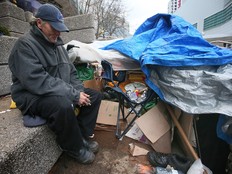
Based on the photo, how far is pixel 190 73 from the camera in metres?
1.72

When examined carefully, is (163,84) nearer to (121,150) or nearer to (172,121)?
(172,121)

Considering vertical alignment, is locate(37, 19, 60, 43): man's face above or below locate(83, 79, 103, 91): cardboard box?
above

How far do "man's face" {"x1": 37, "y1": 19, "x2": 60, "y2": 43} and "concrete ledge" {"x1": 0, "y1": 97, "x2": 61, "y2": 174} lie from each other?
2.60 feet

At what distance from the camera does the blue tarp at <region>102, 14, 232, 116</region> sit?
1.64 metres

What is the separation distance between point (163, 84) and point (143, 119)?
521 millimetres

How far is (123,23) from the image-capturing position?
2169 centimetres

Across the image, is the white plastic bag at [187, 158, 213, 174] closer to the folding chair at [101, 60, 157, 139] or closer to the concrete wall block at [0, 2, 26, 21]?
the folding chair at [101, 60, 157, 139]

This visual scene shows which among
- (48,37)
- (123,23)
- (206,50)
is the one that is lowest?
(206,50)

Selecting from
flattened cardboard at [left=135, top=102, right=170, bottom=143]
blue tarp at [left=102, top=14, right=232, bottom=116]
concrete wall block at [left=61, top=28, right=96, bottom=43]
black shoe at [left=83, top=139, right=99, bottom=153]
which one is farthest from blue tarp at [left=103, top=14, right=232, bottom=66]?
concrete wall block at [left=61, top=28, right=96, bottom=43]

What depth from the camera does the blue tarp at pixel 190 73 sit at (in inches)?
64.4

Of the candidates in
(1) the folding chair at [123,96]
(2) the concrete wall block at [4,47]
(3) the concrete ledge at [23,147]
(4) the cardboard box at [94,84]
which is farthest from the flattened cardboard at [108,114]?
(2) the concrete wall block at [4,47]

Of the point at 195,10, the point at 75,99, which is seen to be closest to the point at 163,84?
the point at 75,99

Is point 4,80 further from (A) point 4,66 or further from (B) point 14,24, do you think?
(B) point 14,24

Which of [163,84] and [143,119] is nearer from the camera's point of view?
[163,84]
